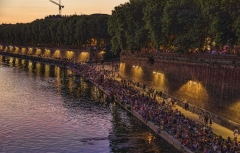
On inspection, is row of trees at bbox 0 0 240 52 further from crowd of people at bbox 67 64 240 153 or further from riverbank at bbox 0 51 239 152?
crowd of people at bbox 67 64 240 153

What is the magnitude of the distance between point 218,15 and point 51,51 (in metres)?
124

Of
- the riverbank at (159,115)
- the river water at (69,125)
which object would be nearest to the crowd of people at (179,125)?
the riverbank at (159,115)

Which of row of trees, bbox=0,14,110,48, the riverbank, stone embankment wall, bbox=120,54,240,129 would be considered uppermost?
row of trees, bbox=0,14,110,48

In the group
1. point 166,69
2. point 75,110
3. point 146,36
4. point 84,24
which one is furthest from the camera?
point 84,24

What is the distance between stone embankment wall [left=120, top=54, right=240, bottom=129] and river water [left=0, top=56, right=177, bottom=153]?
690cm

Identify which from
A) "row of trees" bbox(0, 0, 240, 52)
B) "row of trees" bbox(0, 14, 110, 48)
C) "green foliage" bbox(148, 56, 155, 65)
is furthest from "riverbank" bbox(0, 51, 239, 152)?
"row of trees" bbox(0, 14, 110, 48)

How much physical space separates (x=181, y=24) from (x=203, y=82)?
923cm

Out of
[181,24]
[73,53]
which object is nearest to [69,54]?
[73,53]

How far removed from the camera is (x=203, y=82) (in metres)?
46.7

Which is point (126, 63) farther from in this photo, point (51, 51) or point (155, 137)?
point (51, 51)

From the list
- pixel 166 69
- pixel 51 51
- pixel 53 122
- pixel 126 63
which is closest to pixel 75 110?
pixel 53 122

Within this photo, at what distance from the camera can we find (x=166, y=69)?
196ft

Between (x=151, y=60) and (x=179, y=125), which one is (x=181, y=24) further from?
(x=179, y=125)

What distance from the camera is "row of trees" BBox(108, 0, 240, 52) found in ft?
140
